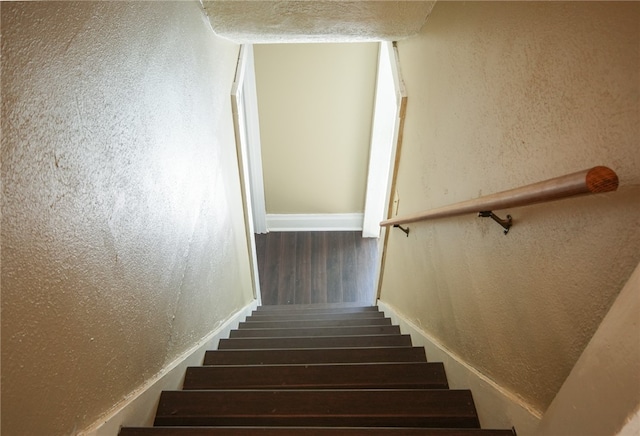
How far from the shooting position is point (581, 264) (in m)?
0.92

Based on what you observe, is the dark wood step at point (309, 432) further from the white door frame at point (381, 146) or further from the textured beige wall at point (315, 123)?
the textured beige wall at point (315, 123)

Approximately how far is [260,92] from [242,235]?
5.37 feet

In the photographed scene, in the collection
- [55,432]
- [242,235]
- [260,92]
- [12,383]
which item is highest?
[12,383]

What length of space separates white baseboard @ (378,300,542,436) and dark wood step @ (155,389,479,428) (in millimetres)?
52

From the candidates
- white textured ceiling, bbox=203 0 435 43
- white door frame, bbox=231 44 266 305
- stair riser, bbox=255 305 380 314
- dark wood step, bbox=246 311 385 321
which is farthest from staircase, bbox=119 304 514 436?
white textured ceiling, bbox=203 0 435 43

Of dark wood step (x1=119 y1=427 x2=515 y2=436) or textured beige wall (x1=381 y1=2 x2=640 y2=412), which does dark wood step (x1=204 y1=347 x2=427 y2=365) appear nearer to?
textured beige wall (x1=381 y1=2 x2=640 y2=412)

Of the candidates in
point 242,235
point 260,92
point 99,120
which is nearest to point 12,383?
point 99,120

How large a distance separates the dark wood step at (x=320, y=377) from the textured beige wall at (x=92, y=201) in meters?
0.21

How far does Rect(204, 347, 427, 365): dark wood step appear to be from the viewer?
2051mm

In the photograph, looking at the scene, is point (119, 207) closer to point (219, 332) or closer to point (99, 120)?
point (99, 120)

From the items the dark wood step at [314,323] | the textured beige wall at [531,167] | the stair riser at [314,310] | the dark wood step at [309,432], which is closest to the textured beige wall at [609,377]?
the textured beige wall at [531,167]

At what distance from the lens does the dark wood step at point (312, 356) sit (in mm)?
2051

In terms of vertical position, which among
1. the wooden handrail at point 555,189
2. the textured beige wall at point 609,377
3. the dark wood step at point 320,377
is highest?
the wooden handrail at point 555,189

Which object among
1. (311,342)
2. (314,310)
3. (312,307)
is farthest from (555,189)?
(312,307)
